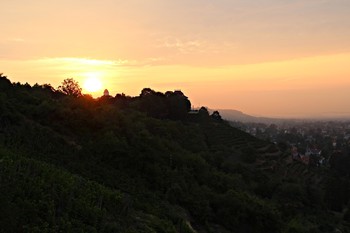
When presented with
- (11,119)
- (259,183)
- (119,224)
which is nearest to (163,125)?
(259,183)

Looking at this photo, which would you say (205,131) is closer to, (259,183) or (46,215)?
(259,183)

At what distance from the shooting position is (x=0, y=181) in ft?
28.0

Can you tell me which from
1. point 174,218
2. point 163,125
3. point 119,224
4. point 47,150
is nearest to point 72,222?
point 119,224

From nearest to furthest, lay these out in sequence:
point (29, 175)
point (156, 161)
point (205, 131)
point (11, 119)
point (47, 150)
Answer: point (29, 175), point (47, 150), point (11, 119), point (156, 161), point (205, 131)

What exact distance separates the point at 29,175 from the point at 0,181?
1.21 metres

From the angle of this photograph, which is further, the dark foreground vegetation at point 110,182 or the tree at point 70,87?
the tree at point 70,87

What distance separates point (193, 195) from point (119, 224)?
8.80 metres

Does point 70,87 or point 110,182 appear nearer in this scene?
point 110,182

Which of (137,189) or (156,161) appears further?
(156,161)

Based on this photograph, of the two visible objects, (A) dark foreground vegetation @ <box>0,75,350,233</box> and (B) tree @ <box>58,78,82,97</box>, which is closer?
(A) dark foreground vegetation @ <box>0,75,350,233</box>

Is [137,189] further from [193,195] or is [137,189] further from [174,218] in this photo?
[193,195]

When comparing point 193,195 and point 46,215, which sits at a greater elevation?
point 46,215

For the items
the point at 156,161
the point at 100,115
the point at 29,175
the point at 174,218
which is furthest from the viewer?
the point at 100,115

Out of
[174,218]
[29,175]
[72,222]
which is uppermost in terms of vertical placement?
[29,175]
